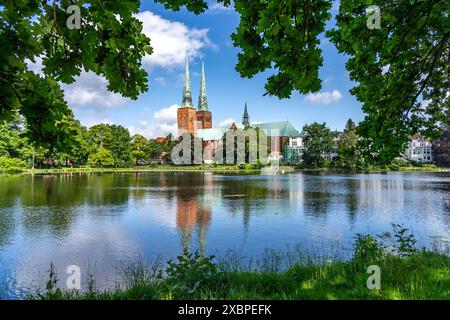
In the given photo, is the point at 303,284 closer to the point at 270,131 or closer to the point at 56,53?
the point at 56,53

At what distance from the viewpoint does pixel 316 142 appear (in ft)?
346

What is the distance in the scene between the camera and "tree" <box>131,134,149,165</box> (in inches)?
4348

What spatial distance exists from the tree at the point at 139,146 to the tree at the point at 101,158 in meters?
18.0

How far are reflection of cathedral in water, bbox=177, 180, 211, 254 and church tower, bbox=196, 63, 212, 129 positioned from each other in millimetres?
124136

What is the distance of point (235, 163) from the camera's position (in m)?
105

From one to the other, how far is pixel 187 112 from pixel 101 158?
186ft

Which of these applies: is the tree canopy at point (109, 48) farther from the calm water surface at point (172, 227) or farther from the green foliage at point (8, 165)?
the green foliage at point (8, 165)

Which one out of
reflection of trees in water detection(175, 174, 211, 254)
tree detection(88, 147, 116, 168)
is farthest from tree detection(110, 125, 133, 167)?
reflection of trees in water detection(175, 174, 211, 254)

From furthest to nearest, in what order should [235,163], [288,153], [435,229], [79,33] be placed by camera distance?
[288,153]
[235,163]
[435,229]
[79,33]

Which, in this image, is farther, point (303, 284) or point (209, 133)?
point (209, 133)

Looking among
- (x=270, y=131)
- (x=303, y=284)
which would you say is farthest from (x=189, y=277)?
(x=270, y=131)

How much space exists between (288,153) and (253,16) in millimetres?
129779
